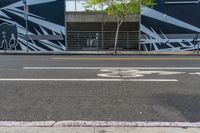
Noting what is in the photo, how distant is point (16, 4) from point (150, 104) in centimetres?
2604

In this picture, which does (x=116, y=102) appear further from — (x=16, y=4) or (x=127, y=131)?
(x=16, y=4)

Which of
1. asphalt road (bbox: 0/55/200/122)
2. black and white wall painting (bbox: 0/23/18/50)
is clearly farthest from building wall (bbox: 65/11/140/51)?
asphalt road (bbox: 0/55/200/122)

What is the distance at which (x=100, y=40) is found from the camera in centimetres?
3206

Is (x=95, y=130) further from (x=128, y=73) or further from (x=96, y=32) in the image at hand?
(x=96, y=32)

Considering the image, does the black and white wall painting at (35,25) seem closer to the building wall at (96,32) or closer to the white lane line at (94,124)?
the building wall at (96,32)

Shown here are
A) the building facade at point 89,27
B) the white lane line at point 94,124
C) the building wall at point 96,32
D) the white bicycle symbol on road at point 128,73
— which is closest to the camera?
the white lane line at point 94,124

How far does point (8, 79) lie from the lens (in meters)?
11.0

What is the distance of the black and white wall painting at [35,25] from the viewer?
31.2 metres

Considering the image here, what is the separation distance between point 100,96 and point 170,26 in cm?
2303

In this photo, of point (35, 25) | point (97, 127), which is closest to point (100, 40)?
point (35, 25)

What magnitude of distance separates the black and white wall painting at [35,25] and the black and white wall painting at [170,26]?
7328 mm

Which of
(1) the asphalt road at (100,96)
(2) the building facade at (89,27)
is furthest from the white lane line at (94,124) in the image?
(2) the building facade at (89,27)

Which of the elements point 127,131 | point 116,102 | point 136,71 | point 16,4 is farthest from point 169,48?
point 127,131

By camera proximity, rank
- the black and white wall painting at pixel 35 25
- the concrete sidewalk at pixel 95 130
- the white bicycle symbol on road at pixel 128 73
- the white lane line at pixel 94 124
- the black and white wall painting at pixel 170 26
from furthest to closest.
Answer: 1. the black and white wall painting at pixel 35 25
2. the black and white wall painting at pixel 170 26
3. the white bicycle symbol on road at pixel 128 73
4. the white lane line at pixel 94 124
5. the concrete sidewalk at pixel 95 130
